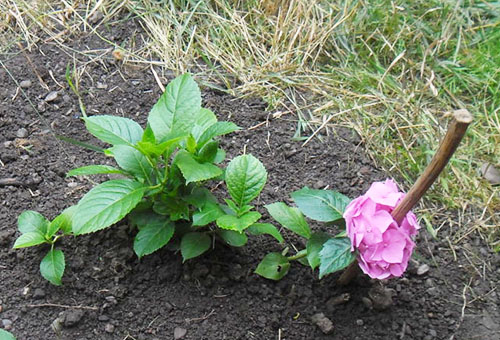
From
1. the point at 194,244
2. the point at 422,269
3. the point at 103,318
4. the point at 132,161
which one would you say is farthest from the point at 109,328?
the point at 422,269

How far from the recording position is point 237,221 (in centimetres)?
154

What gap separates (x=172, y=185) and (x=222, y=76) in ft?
2.40

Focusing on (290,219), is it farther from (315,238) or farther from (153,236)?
(153,236)

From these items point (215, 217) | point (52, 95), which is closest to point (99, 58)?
point (52, 95)

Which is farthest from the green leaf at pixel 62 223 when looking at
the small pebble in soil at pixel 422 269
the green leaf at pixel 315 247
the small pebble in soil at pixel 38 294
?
the small pebble in soil at pixel 422 269

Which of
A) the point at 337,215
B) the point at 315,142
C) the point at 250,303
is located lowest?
the point at 250,303

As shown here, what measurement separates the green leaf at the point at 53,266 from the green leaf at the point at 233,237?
407mm

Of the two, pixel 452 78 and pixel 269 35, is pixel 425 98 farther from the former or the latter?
pixel 269 35

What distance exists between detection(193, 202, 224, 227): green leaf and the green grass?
61 cm

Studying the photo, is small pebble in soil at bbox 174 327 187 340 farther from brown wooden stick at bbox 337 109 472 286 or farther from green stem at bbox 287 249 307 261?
brown wooden stick at bbox 337 109 472 286

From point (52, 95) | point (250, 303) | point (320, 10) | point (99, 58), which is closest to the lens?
point (250, 303)

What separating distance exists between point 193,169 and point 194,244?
23cm

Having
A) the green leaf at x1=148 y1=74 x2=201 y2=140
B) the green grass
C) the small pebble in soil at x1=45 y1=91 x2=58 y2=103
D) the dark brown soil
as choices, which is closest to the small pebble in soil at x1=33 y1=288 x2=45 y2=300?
the dark brown soil

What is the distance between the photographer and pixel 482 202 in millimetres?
1994
